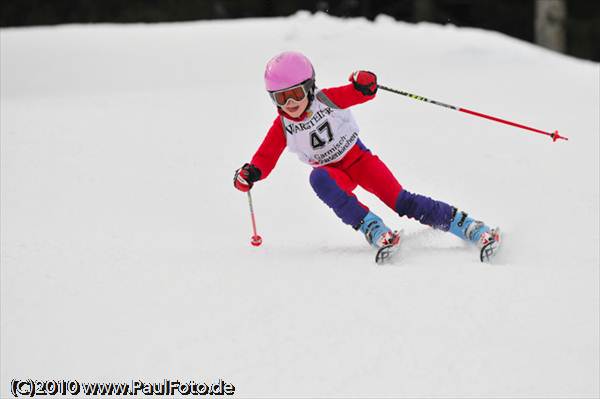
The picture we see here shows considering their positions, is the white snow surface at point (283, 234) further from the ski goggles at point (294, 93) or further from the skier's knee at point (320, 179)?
the ski goggles at point (294, 93)

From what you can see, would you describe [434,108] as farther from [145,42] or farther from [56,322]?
[56,322]

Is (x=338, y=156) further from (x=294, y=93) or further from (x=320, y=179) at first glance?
(x=294, y=93)

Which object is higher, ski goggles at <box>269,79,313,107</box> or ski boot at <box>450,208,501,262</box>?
ski goggles at <box>269,79,313,107</box>

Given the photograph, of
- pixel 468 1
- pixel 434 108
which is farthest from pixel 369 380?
pixel 468 1

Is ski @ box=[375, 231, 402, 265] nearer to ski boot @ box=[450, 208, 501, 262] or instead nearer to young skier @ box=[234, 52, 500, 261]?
young skier @ box=[234, 52, 500, 261]

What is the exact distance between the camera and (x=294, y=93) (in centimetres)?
441

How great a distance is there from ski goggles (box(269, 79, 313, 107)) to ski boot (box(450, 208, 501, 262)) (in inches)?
42.3

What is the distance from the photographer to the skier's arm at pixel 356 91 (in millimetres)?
4387

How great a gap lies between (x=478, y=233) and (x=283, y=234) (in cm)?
130

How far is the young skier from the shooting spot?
439 centimetres

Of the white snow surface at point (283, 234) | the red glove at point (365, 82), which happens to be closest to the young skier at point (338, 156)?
the red glove at point (365, 82)

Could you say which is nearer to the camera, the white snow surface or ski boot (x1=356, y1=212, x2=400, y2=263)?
the white snow surface

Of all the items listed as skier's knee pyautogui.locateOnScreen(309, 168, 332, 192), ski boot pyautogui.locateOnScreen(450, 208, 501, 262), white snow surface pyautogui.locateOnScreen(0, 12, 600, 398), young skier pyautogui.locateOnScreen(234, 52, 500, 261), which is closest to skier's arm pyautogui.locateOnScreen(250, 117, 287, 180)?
young skier pyautogui.locateOnScreen(234, 52, 500, 261)

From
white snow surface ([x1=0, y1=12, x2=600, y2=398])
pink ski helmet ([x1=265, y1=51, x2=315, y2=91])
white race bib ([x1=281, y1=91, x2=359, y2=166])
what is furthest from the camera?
white race bib ([x1=281, y1=91, x2=359, y2=166])
